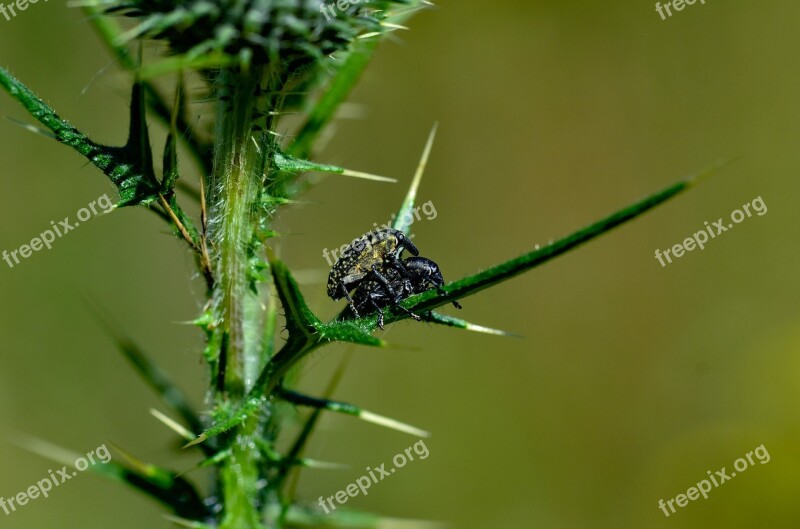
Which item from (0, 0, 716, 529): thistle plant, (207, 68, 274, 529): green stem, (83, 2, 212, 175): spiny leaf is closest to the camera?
(0, 0, 716, 529): thistle plant

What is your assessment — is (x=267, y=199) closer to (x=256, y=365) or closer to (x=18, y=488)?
(x=256, y=365)

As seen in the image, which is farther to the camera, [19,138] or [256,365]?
[19,138]

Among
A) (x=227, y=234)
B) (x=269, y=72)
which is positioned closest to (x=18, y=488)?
(x=227, y=234)

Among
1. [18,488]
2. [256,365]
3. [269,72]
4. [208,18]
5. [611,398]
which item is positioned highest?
[208,18]
